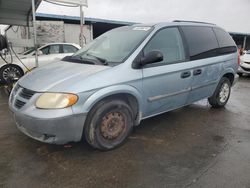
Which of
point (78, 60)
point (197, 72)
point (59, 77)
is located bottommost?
point (197, 72)

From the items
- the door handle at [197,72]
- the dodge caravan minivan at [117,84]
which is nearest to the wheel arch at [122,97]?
the dodge caravan minivan at [117,84]

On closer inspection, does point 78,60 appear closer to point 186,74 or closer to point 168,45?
point 168,45

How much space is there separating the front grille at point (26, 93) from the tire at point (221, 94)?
3.69 metres

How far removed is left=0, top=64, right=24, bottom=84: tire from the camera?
7511 mm

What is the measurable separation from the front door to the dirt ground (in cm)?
52

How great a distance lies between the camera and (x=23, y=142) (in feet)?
10.8

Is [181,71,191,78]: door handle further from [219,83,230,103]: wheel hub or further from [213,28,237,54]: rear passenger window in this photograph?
[219,83,230,103]: wheel hub

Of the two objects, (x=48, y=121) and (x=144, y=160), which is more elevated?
(x=48, y=121)

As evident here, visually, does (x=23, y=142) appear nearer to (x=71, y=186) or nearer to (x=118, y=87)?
(x=71, y=186)

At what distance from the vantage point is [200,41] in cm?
416

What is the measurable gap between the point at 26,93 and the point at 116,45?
1545 mm

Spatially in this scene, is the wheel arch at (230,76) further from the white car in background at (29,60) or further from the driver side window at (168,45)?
the white car in background at (29,60)

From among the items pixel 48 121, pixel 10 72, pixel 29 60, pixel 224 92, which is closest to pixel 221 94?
pixel 224 92

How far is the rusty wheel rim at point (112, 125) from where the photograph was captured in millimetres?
2982
